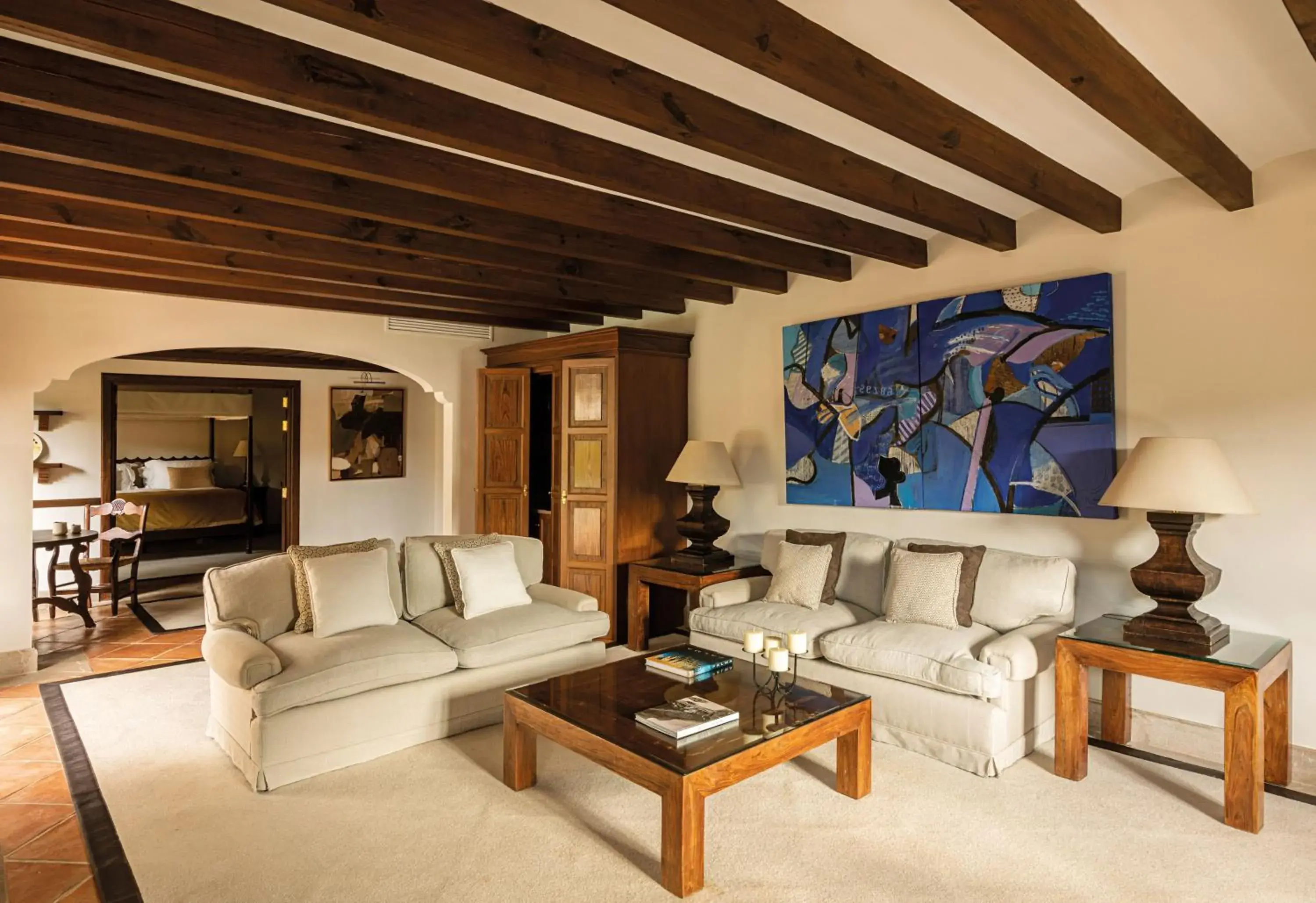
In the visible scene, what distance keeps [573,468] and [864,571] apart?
7.26ft

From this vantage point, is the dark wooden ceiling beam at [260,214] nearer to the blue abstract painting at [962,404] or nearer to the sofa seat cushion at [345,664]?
the blue abstract painting at [962,404]

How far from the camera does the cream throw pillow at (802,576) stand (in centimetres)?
414

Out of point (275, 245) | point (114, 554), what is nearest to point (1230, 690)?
point (275, 245)

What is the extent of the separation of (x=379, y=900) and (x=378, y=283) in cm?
348

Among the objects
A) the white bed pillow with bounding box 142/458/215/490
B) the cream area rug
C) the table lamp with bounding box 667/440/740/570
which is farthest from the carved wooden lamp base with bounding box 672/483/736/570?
the white bed pillow with bounding box 142/458/215/490

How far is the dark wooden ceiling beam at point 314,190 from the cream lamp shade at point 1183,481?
82.7 inches

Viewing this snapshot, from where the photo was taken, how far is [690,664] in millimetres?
3275

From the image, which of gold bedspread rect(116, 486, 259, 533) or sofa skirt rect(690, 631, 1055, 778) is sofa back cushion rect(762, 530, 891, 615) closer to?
sofa skirt rect(690, 631, 1055, 778)

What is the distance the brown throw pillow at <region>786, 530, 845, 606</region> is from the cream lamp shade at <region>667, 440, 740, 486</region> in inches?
25.4

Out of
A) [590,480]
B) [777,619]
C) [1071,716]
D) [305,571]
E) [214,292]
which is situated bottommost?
[1071,716]

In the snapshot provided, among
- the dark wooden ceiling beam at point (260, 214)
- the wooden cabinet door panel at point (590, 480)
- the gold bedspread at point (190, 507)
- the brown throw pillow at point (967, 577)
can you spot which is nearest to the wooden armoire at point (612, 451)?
the wooden cabinet door panel at point (590, 480)

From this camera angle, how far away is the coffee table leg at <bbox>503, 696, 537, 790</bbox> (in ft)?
9.95

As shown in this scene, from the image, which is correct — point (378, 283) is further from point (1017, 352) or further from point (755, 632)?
point (1017, 352)

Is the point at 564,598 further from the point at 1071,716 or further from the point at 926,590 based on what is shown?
the point at 1071,716
